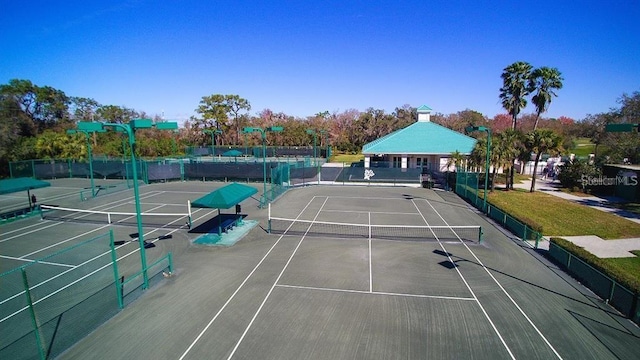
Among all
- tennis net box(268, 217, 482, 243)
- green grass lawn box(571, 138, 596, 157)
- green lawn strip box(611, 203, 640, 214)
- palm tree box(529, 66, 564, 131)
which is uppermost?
palm tree box(529, 66, 564, 131)

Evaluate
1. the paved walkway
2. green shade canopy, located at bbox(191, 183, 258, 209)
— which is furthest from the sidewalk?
green shade canopy, located at bbox(191, 183, 258, 209)

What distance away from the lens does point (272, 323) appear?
34.2ft

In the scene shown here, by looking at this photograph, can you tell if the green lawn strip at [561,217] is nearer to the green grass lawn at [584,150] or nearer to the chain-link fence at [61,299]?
the chain-link fence at [61,299]

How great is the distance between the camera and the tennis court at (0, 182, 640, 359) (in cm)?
924

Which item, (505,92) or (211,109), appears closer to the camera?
(505,92)

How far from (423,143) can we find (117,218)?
120ft

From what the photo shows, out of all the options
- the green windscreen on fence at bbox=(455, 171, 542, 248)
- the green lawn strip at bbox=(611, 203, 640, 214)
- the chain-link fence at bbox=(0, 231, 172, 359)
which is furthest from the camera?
the green lawn strip at bbox=(611, 203, 640, 214)

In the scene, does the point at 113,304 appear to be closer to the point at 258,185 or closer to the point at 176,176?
the point at 258,185

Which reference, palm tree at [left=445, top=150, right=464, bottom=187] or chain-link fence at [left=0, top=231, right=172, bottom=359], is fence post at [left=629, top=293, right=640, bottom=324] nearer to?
chain-link fence at [left=0, top=231, right=172, bottom=359]

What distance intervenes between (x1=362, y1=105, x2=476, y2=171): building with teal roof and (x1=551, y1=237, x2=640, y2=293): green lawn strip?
25.9 m

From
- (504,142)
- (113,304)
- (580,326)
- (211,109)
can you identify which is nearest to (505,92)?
(504,142)

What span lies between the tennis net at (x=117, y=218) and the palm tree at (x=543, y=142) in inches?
1268

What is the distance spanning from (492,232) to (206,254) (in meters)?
17.5

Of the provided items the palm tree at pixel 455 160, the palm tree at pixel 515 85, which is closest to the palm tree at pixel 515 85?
the palm tree at pixel 515 85
